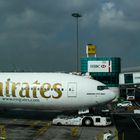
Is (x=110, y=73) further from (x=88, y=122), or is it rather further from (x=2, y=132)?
(x=2, y=132)

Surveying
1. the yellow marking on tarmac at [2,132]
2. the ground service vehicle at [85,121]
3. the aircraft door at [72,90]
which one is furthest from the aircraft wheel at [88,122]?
the yellow marking on tarmac at [2,132]

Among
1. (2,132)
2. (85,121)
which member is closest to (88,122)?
(85,121)

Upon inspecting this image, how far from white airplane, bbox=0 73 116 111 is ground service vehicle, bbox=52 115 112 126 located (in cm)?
163

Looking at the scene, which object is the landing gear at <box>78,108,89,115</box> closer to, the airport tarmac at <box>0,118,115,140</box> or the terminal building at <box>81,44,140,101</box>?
the airport tarmac at <box>0,118,115,140</box>

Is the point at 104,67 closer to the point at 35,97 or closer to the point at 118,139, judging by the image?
the point at 35,97

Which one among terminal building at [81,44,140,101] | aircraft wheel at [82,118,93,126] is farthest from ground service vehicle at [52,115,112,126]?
terminal building at [81,44,140,101]

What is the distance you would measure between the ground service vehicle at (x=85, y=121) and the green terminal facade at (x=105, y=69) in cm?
5203

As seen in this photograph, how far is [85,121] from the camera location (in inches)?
1475

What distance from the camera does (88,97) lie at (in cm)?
3856

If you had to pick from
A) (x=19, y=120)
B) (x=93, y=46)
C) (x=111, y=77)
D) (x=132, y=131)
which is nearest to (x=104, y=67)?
(x=111, y=77)

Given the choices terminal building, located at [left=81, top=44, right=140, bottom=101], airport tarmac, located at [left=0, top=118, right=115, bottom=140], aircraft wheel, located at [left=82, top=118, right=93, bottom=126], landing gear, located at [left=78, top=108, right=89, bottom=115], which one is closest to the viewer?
airport tarmac, located at [left=0, top=118, right=115, bottom=140]

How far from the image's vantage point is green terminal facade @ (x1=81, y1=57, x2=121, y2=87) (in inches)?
3577

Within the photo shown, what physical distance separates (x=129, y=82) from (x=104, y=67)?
27.2 ft

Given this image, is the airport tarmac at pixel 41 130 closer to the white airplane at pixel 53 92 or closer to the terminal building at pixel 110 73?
the white airplane at pixel 53 92
